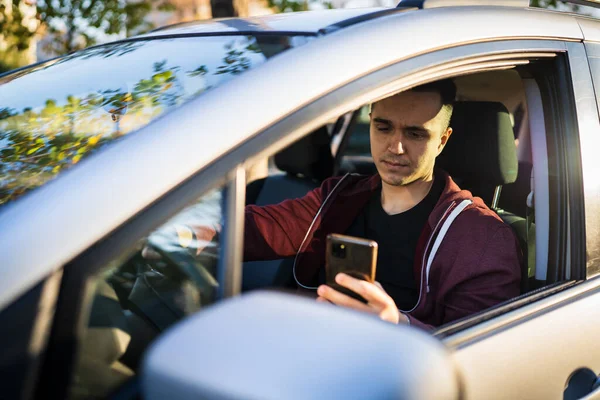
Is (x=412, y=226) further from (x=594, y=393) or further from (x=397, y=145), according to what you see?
(x=594, y=393)

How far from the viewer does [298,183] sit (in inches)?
135

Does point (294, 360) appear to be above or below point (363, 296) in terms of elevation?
above

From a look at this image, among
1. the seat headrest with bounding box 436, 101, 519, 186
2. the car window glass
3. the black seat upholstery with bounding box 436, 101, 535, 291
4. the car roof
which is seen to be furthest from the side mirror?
the seat headrest with bounding box 436, 101, 519, 186

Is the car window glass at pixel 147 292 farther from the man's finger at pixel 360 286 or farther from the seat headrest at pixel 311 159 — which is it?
the seat headrest at pixel 311 159

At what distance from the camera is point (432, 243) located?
2.01 metres

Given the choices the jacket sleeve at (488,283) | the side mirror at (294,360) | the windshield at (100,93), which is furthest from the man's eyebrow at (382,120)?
the side mirror at (294,360)

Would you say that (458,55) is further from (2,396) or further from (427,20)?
(2,396)

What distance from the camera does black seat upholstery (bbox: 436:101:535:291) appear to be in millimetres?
2432

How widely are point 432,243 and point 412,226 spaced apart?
0.27 meters

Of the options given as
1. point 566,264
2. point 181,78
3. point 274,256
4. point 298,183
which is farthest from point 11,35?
point 566,264

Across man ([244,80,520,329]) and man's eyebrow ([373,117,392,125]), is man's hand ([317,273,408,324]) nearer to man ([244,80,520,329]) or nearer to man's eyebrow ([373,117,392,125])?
man ([244,80,520,329])

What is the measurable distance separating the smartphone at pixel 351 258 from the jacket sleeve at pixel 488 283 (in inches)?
20.2

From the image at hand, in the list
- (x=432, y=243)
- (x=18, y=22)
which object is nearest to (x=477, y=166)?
(x=432, y=243)

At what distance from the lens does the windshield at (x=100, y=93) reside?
1.34 metres
